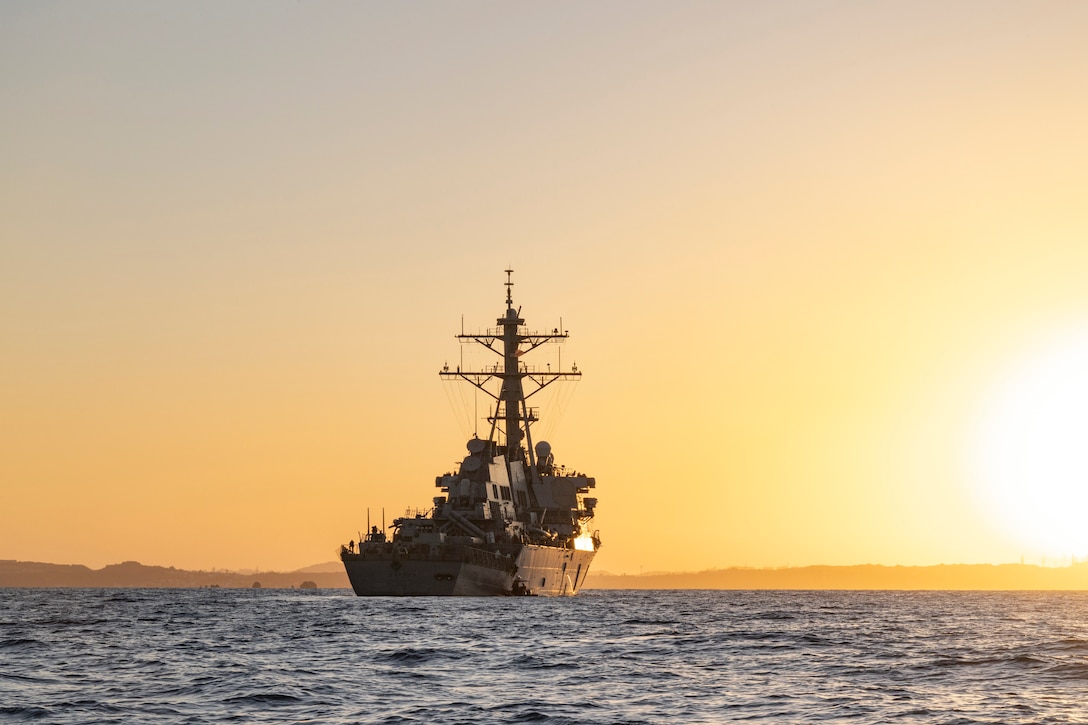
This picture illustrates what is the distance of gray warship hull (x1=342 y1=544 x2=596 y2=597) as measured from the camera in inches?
3625

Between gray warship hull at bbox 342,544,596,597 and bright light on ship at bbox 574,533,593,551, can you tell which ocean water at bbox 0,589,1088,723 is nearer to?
gray warship hull at bbox 342,544,596,597

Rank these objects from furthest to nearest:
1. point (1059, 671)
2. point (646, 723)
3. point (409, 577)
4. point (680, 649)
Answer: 1. point (409, 577)
2. point (680, 649)
3. point (1059, 671)
4. point (646, 723)

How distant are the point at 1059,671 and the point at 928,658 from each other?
5.64 metres

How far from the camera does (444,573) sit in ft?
301

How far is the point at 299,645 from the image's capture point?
48656 millimetres

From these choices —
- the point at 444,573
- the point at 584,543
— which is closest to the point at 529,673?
the point at 444,573

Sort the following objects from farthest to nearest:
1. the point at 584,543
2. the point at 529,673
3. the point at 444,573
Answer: the point at 584,543 < the point at 444,573 < the point at 529,673

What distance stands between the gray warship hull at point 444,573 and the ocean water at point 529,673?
26516 mm

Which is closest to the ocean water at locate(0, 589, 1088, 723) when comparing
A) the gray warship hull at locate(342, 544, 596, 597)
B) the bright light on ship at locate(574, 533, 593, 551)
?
the gray warship hull at locate(342, 544, 596, 597)

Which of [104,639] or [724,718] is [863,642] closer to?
[724,718]

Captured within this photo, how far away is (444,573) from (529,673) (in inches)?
2149

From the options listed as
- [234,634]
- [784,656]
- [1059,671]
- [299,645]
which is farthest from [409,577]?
[1059,671]

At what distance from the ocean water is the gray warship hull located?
26516 mm

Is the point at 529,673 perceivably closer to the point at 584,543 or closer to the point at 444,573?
the point at 444,573
